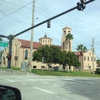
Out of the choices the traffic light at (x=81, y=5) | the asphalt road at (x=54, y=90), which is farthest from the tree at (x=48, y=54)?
the traffic light at (x=81, y=5)

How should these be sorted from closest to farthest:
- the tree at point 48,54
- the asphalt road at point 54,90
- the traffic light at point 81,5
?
the asphalt road at point 54,90 < the traffic light at point 81,5 < the tree at point 48,54

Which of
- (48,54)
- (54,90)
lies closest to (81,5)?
(54,90)

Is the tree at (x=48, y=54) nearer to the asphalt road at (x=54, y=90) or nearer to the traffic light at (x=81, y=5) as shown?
the asphalt road at (x=54, y=90)

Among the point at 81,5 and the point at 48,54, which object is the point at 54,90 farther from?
the point at 48,54

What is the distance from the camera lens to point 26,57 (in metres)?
81.2

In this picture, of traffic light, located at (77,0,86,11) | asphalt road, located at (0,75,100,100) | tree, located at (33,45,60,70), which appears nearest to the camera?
asphalt road, located at (0,75,100,100)

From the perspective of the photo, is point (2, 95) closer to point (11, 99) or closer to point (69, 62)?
point (11, 99)

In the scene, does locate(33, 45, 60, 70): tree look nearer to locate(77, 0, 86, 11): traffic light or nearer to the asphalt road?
the asphalt road

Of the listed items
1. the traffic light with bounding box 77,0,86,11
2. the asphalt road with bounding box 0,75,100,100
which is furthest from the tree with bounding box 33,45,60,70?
the traffic light with bounding box 77,0,86,11

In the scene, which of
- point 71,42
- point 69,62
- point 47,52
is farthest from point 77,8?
point 71,42

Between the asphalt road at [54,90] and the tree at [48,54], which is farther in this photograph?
the tree at [48,54]

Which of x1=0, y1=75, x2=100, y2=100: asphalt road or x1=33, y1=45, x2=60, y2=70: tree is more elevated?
x1=33, y1=45, x2=60, y2=70: tree

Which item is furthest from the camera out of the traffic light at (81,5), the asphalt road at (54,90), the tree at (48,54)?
the tree at (48,54)

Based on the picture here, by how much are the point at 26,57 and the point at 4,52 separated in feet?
45.5
